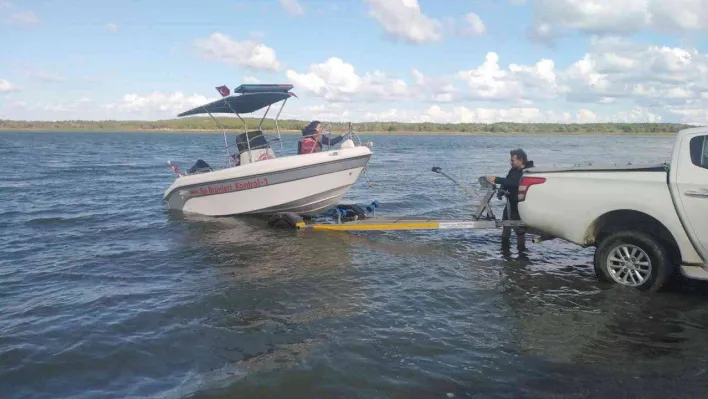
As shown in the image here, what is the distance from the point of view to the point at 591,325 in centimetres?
601

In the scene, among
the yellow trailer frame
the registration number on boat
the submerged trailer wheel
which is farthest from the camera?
the registration number on boat

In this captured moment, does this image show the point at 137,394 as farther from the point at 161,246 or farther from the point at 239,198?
the point at 239,198

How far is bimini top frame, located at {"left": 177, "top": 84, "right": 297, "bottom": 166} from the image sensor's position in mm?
12180

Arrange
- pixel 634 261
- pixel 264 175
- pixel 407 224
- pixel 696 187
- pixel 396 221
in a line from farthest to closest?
pixel 264 175 < pixel 396 221 < pixel 407 224 < pixel 634 261 < pixel 696 187

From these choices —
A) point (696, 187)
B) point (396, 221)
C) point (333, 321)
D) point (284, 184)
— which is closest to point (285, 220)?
point (284, 184)

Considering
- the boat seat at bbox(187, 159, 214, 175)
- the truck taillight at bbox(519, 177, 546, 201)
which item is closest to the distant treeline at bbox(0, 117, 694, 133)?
the boat seat at bbox(187, 159, 214, 175)

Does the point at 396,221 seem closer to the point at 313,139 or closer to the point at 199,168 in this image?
the point at 313,139

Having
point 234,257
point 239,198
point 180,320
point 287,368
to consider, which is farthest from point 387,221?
point 287,368

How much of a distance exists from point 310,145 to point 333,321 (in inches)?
272

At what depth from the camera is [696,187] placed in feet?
20.6

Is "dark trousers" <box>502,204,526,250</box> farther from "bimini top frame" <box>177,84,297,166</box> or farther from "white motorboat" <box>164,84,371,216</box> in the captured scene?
"bimini top frame" <box>177,84,297,166</box>

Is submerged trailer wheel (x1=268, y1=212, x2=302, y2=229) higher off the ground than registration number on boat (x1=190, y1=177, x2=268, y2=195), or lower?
lower

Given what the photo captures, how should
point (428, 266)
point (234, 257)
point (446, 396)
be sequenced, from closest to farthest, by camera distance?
point (446, 396), point (428, 266), point (234, 257)

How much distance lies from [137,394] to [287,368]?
1.35 metres
